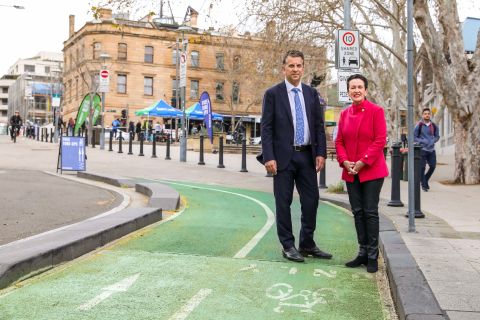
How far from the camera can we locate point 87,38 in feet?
209

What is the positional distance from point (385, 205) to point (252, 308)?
21.4 feet

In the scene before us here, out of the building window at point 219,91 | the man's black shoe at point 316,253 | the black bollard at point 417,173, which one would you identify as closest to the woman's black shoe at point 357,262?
the man's black shoe at point 316,253

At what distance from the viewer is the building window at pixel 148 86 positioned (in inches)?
2549

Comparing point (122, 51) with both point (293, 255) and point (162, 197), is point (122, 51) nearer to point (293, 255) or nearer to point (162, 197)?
point (162, 197)

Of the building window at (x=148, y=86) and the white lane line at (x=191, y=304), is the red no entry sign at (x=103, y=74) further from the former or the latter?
the building window at (x=148, y=86)

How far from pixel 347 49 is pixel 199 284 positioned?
7.76 metres

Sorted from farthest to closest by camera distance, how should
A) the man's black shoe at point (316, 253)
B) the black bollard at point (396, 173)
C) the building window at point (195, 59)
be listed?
the building window at point (195, 59) < the black bollard at point (396, 173) < the man's black shoe at point (316, 253)

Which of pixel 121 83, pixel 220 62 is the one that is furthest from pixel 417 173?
pixel 121 83

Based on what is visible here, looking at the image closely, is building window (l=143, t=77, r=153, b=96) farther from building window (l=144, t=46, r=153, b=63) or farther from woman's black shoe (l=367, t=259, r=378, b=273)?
woman's black shoe (l=367, t=259, r=378, b=273)

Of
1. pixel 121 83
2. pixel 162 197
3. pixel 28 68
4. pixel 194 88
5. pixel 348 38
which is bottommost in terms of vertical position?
pixel 162 197

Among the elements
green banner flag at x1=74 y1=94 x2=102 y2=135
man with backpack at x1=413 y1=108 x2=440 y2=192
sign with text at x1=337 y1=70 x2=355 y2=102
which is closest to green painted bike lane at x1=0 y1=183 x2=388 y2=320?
sign with text at x1=337 y1=70 x2=355 y2=102

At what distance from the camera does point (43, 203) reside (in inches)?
392

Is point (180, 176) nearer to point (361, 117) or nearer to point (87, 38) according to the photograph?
point (361, 117)

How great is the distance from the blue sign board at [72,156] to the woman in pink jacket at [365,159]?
11965 millimetres
